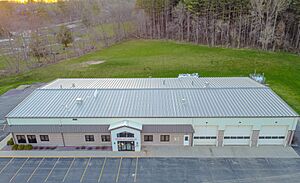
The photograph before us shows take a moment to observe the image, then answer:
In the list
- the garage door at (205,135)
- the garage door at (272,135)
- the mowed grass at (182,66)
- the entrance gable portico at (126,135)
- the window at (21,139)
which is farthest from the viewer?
the mowed grass at (182,66)

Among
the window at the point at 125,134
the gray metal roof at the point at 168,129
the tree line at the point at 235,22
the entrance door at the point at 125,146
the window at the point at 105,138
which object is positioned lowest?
the entrance door at the point at 125,146

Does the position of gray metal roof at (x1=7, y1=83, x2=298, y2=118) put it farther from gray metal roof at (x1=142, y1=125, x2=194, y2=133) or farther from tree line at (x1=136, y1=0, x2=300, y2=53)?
tree line at (x1=136, y1=0, x2=300, y2=53)

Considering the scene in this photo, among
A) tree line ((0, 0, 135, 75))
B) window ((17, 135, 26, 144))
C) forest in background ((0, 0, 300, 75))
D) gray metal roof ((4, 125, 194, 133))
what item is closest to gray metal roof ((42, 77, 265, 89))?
gray metal roof ((4, 125, 194, 133))

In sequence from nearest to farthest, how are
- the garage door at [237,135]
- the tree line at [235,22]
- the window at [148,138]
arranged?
the garage door at [237,135], the window at [148,138], the tree line at [235,22]

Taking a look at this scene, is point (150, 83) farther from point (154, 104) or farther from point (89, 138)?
point (89, 138)

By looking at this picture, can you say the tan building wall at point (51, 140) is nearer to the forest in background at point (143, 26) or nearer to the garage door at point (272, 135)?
the garage door at point (272, 135)

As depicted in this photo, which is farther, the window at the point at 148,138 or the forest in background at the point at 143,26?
the forest in background at the point at 143,26

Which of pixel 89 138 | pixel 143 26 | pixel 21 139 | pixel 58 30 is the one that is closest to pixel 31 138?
pixel 21 139

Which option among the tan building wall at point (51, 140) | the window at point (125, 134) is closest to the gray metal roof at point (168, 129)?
the window at point (125, 134)
